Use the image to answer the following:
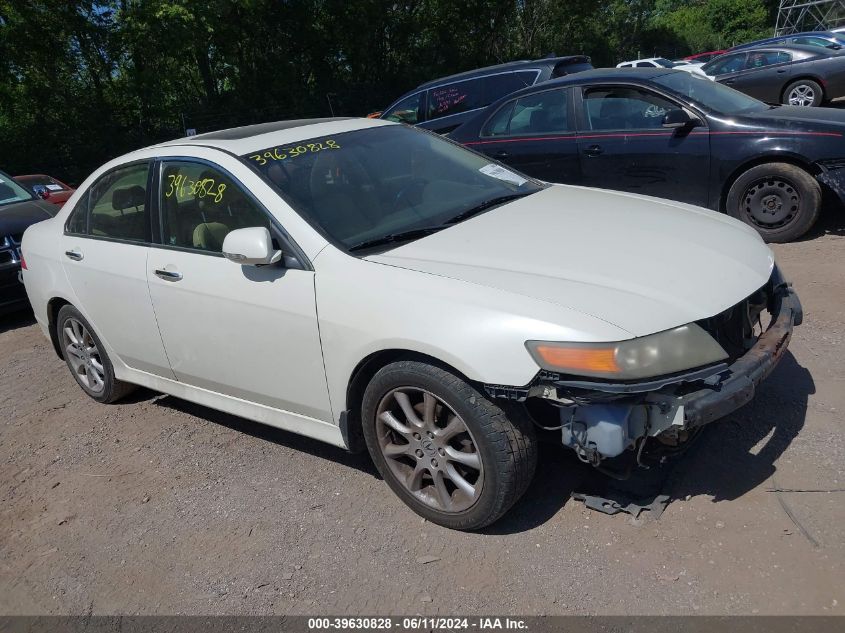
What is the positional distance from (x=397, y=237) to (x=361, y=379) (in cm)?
68

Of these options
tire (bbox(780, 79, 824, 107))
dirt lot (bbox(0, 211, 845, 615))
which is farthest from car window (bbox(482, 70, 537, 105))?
tire (bbox(780, 79, 824, 107))

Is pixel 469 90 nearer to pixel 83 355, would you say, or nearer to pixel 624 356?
pixel 83 355

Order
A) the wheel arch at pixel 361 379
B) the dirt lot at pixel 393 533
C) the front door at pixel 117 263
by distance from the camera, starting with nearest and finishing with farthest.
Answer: the dirt lot at pixel 393 533, the wheel arch at pixel 361 379, the front door at pixel 117 263

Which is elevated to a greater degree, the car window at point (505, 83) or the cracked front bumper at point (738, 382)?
the car window at point (505, 83)

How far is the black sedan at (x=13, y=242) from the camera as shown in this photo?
7141 millimetres

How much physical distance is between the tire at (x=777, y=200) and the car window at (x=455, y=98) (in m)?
4.56

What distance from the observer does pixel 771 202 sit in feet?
20.6

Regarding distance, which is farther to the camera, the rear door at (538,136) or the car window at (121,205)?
the rear door at (538,136)

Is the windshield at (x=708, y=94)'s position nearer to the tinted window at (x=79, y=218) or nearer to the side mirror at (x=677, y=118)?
the side mirror at (x=677, y=118)

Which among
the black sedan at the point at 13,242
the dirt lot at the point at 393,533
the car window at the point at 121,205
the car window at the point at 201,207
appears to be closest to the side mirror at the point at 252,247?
the car window at the point at 201,207

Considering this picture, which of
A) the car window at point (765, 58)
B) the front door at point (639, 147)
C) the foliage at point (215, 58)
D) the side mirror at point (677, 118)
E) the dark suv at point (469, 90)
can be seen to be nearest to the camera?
the side mirror at point (677, 118)

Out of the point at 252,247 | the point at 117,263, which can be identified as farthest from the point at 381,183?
the point at 117,263

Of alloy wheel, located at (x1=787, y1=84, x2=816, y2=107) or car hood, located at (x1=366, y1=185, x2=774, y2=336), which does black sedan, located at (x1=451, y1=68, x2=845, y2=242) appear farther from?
alloy wheel, located at (x1=787, y1=84, x2=816, y2=107)

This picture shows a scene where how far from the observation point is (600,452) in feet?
9.02
